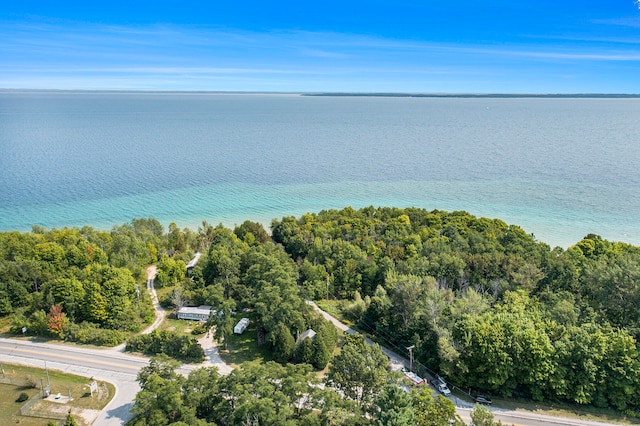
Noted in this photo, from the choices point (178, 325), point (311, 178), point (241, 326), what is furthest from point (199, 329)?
point (311, 178)

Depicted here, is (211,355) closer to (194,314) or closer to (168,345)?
(168,345)

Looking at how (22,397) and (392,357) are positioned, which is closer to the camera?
(22,397)

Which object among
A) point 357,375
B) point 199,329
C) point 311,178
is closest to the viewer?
point 357,375

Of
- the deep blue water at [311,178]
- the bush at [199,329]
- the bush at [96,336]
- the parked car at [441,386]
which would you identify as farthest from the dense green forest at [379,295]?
the deep blue water at [311,178]

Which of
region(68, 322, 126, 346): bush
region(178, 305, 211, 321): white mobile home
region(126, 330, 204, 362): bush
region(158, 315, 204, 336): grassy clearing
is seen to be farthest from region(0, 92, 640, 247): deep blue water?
region(126, 330, 204, 362): bush

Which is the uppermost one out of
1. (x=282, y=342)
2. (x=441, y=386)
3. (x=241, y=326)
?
(x=282, y=342)

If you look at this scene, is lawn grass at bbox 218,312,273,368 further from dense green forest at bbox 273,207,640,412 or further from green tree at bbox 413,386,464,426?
green tree at bbox 413,386,464,426

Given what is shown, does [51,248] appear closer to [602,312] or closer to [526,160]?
[602,312]
